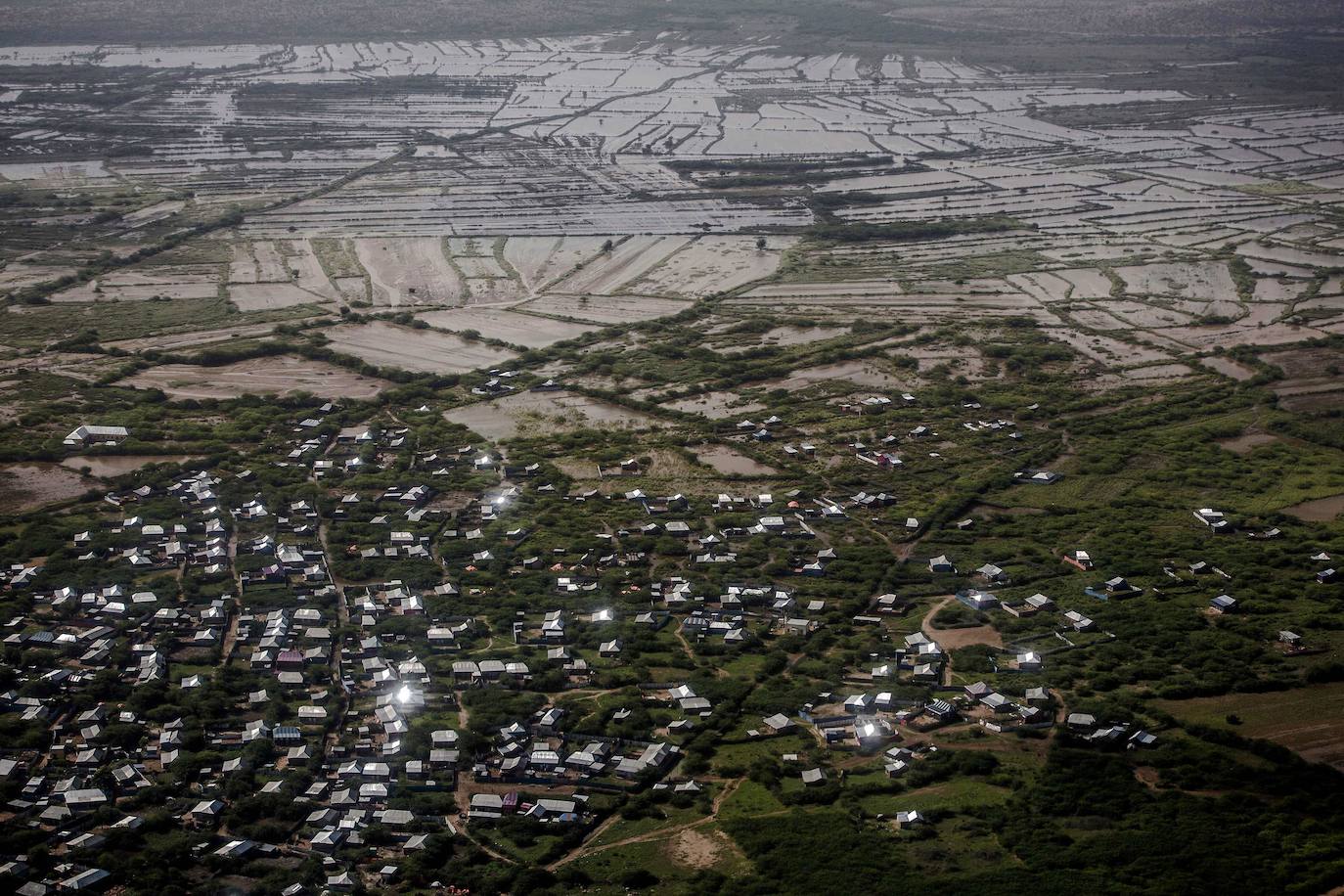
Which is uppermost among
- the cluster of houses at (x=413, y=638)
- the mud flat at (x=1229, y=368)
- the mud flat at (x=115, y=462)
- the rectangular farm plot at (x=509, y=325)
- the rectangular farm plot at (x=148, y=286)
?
the rectangular farm plot at (x=148, y=286)

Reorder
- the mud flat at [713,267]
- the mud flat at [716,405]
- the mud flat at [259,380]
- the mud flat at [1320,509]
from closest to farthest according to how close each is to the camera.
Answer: the mud flat at [1320,509] < the mud flat at [716,405] < the mud flat at [259,380] < the mud flat at [713,267]

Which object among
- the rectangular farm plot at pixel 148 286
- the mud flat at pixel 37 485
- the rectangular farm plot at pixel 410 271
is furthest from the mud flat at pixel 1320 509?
the rectangular farm plot at pixel 148 286

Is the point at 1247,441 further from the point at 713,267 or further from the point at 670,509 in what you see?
the point at 713,267

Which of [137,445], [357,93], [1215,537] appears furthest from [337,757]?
[357,93]

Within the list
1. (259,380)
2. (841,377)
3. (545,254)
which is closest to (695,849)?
(841,377)

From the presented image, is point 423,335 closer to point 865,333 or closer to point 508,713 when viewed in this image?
point 865,333

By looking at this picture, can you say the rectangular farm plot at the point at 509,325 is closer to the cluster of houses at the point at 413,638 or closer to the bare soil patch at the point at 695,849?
Answer: the cluster of houses at the point at 413,638
